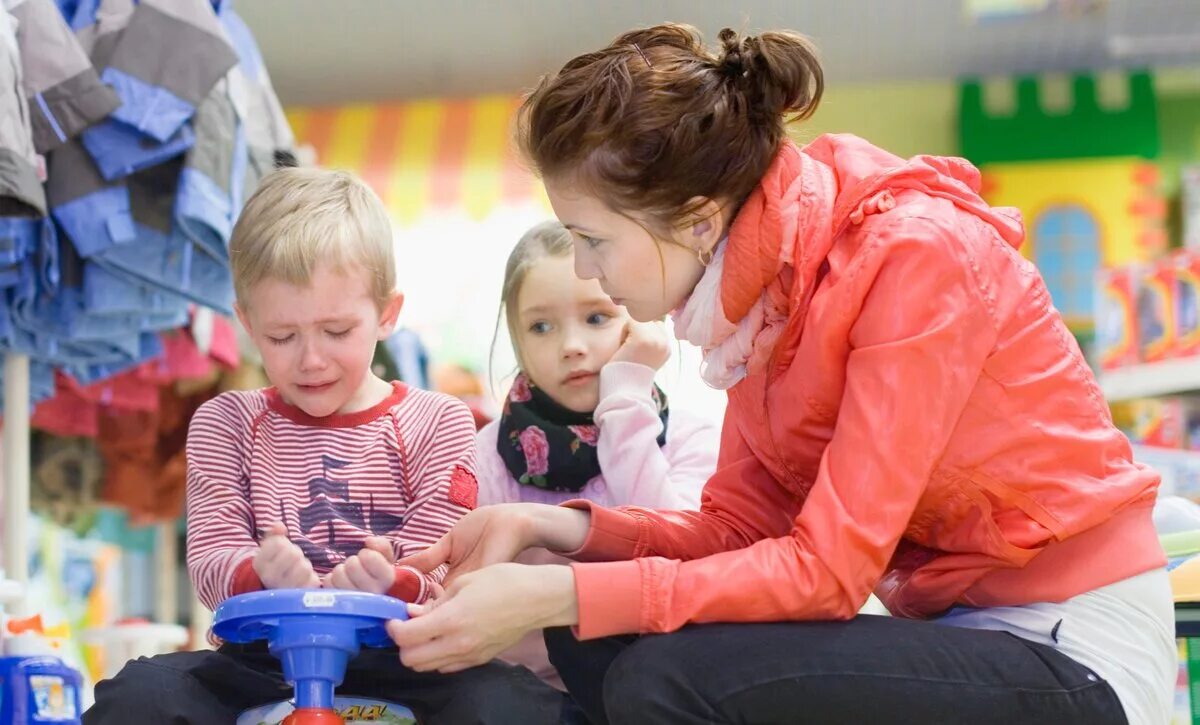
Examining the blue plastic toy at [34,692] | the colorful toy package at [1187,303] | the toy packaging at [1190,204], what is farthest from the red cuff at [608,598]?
the toy packaging at [1190,204]

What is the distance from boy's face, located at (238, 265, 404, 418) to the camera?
59.7 inches

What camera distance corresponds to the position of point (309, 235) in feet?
5.01

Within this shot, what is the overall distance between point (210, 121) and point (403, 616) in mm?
1565

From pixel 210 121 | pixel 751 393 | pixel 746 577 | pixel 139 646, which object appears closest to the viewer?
pixel 746 577

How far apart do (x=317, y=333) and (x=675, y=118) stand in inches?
19.6

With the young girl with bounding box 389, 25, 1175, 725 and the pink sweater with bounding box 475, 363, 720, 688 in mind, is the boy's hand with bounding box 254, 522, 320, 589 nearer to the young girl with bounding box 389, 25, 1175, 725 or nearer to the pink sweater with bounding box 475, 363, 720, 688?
the young girl with bounding box 389, 25, 1175, 725

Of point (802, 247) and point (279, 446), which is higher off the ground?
point (802, 247)

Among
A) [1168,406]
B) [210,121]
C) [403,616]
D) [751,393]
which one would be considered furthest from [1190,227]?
[403,616]

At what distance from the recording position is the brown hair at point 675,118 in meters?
1.29

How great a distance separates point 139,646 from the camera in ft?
10.8

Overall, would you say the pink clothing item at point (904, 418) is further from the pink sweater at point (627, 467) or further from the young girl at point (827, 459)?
the pink sweater at point (627, 467)

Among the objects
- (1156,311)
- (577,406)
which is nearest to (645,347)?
(577,406)

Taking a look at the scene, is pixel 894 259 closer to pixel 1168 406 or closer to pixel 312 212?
pixel 312 212

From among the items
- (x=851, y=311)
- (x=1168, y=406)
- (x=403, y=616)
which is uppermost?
(x=851, y=311)
